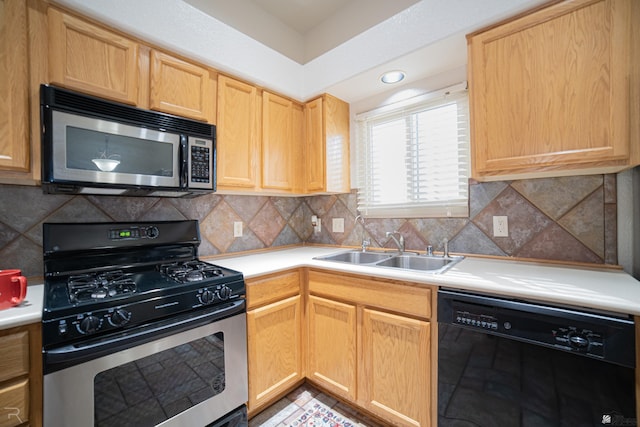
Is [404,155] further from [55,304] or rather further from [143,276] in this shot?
[55,304]

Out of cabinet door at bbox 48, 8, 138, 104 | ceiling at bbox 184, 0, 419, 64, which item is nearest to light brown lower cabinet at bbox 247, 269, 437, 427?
cabinet door at bbox 48, 8, 138, 104

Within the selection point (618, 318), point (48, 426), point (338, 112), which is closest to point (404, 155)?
point (338, 112)

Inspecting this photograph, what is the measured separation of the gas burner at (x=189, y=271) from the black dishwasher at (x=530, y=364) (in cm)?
116

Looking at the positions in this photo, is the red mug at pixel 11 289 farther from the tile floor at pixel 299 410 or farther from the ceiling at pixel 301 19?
the ceiling at pixel 301 19

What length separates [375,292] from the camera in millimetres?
1448

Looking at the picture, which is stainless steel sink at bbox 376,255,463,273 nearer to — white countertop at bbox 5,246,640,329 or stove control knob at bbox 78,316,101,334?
white countertop at bbox 5,246,640,329

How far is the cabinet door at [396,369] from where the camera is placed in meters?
1.30

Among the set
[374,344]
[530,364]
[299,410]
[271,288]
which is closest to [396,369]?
[374,344]

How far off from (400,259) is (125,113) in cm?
182

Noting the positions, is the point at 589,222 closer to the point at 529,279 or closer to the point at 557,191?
the point at 557,191

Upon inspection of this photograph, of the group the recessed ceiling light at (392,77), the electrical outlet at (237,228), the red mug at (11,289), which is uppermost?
the recessed ceiling light at (392,77)

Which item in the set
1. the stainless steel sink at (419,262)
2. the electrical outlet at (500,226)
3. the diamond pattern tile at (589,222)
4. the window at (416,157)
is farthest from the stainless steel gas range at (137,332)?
the diamond pattern tile at (589,222)

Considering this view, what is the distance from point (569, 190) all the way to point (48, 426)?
246 centimetres

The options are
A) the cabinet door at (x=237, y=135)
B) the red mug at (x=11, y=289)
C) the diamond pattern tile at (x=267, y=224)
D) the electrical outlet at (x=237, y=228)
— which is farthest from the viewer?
the diamond pattern tile at (x=267, y=224)
